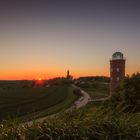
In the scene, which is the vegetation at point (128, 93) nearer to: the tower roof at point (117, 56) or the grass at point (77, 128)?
the grass at point (77, 128)

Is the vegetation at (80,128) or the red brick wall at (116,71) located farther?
the red brick wall at (116,71)

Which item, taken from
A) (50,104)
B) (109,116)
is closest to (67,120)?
(109,116)

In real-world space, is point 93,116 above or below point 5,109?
above

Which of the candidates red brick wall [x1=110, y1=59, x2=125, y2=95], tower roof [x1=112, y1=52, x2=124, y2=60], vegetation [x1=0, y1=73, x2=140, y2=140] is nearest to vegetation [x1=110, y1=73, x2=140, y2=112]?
vegetation [x1=0, y1=73, x2=140, y2=140]

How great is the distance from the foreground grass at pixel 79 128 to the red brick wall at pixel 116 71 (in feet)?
171

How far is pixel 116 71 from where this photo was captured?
58906 mm

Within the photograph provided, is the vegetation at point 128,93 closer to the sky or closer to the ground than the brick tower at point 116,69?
closer to the ground

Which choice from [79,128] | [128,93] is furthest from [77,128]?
[128,93]

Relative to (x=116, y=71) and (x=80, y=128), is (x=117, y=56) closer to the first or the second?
(x=116, y=71)

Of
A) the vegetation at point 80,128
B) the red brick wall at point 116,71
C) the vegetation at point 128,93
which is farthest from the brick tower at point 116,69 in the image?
the vegetation at point 80,128

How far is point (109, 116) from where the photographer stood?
18.2 feet

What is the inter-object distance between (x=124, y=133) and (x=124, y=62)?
5615 centimetres

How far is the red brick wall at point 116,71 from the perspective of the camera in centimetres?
5784

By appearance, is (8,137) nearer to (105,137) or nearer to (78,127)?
(78,127)
